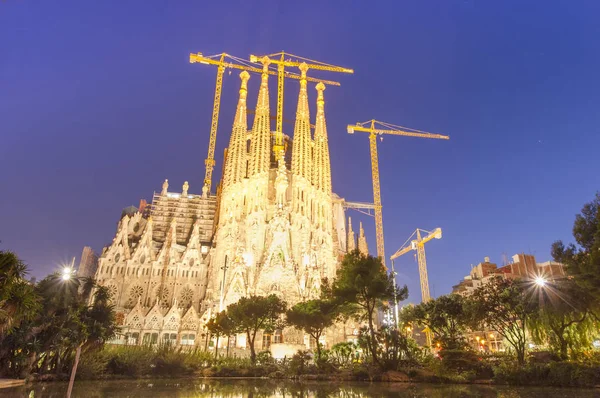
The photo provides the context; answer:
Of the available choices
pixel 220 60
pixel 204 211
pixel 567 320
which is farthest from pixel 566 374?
pixel 220 60

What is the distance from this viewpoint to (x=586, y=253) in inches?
944

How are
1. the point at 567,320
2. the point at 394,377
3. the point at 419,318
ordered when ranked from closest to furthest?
the point at 394,377
the point at 567,320
the point at 419,318

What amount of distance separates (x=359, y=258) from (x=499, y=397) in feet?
59.1

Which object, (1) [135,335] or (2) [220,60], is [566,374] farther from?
(2) [220,60]

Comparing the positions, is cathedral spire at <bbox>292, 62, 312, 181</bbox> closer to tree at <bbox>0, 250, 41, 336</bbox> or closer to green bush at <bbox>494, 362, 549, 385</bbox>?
green bush at <bbox>494, 362, 549, 385</bbox>

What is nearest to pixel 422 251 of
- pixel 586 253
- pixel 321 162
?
pixel 321 162

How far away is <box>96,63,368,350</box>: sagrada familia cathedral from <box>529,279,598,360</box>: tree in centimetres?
3619

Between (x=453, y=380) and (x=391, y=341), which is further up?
(x=391, y=341)

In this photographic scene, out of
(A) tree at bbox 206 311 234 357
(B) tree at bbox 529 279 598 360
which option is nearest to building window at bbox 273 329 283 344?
(A) tree at bbox 206 311 234 357

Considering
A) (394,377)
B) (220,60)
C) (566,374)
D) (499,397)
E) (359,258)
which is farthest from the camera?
(220,60)

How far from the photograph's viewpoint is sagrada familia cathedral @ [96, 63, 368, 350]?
2296 inches

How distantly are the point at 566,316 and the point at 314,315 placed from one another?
21377 millimetres

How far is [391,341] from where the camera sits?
27641mm

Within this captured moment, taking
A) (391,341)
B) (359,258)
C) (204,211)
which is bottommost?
(391,341)
